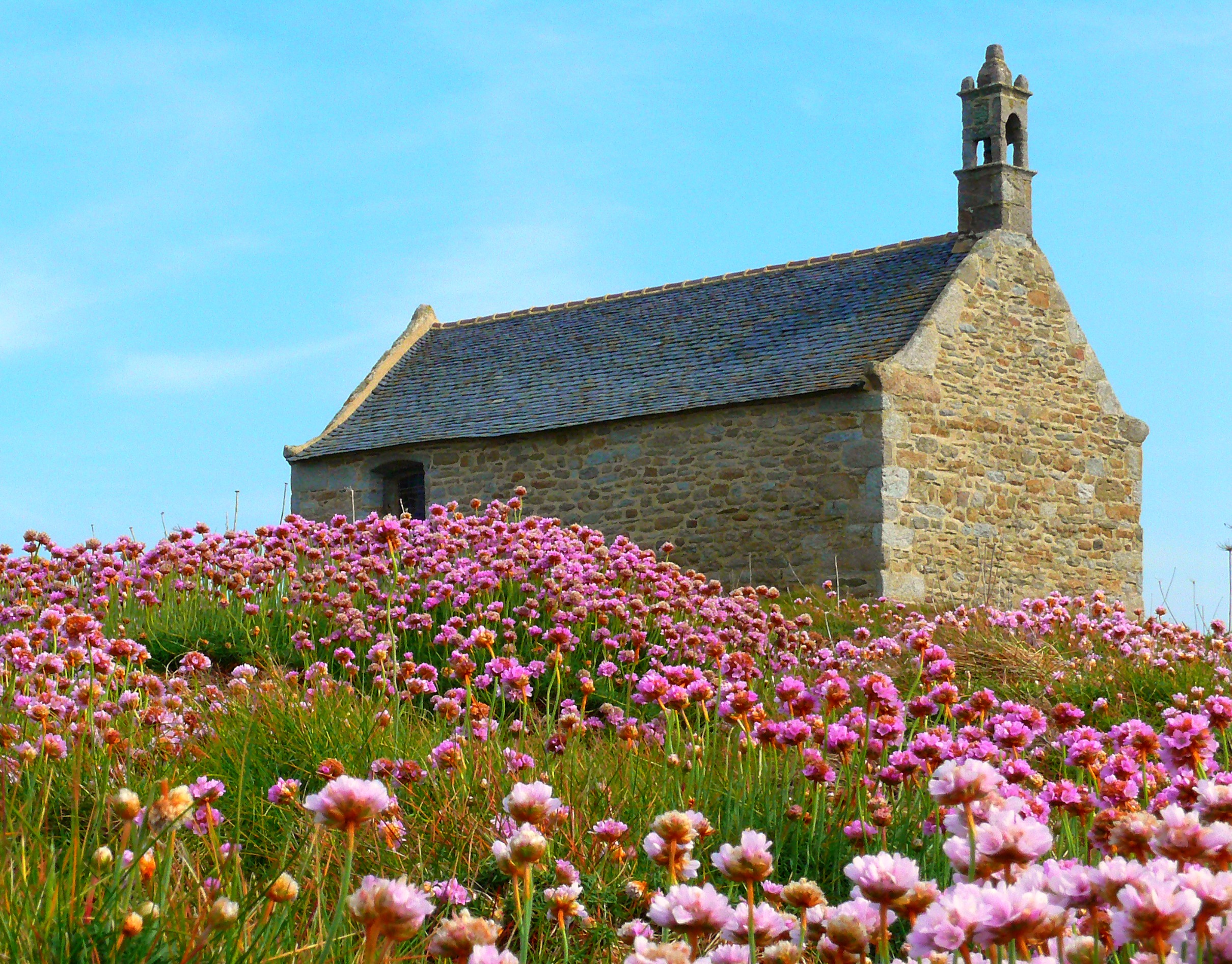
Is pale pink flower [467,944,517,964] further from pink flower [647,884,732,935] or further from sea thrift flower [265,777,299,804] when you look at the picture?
sea thrift flower [265,777,299,804]

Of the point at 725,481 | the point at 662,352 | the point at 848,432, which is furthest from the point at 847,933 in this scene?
the point at 662,352

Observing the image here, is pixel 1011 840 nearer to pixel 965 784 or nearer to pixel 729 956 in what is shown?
pixel 965 784

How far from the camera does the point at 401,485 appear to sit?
2241 cm

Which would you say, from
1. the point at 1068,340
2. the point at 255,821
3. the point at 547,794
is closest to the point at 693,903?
the point at 547,794

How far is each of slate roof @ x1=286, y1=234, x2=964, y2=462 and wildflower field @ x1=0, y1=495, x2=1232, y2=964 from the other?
29.3ft

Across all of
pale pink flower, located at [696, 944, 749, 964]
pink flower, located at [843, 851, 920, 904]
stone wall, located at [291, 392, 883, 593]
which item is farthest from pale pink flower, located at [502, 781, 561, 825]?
stone wall, located at [291, 392, 883, 593]

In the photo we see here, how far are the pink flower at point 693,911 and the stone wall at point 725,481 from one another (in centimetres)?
1488

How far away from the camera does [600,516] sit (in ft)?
63.4

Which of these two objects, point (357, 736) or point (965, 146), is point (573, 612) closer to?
point (357, 736)

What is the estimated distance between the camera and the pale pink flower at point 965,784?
255cm

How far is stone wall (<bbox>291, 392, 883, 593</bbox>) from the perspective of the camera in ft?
57.0

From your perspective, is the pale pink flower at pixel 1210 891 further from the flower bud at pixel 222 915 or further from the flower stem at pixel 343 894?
the flower bud at pixel 222 915

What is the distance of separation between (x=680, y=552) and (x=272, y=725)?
13592 millimetres

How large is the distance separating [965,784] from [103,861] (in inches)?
73.9
